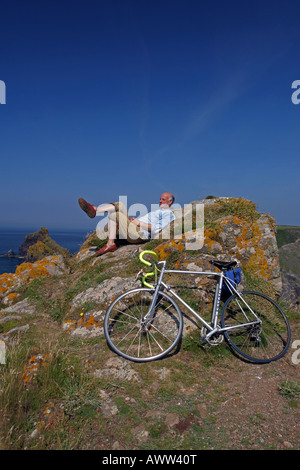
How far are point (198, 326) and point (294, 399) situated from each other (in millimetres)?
1870

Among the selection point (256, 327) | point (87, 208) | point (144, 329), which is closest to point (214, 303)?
point (256, 327)

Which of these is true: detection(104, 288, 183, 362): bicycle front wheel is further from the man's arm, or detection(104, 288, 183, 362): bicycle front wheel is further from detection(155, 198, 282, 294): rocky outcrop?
the man's arm

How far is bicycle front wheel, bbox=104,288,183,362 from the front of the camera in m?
4.62

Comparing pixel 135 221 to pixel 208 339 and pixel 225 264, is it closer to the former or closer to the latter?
pixel 225 264

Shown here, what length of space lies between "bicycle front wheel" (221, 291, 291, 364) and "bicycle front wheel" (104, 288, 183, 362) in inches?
39.5

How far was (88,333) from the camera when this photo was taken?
5391 millimetres

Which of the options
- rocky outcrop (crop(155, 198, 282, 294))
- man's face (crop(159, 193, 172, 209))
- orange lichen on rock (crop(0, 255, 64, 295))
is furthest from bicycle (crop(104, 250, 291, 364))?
orange lichen on rock (crop(0, 255, 64, 295))

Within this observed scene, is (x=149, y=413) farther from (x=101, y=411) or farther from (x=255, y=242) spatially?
(x=255, y=242)

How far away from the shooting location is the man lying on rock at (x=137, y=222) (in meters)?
8.95

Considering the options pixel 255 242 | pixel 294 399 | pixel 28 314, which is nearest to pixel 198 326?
pixel 294 399

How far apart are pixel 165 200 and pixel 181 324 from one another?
5188mm

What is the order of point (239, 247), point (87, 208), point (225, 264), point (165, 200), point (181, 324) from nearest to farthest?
point (181, 324) → point (225, 264) → point (239, 247) → point (87, 208) → point (165, 200)

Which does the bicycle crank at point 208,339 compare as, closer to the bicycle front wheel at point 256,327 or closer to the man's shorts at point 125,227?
the bicycle front wheel at point 256,327

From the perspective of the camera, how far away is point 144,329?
4.88m
